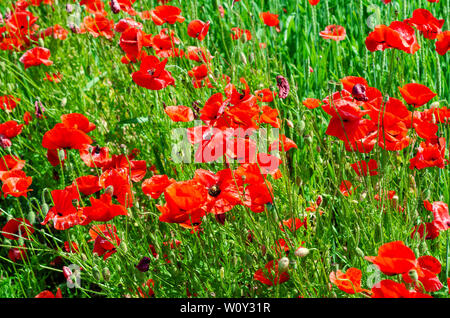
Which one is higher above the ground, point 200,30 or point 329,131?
point 200,30

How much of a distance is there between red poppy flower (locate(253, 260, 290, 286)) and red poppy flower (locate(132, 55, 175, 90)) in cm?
73

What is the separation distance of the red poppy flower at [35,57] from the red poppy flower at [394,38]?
151 centimetres

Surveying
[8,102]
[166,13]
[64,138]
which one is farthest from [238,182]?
[8,102]

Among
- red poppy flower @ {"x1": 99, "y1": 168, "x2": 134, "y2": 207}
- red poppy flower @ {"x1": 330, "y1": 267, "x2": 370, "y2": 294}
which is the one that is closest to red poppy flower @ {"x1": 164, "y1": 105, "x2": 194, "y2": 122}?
red poppy flower @ {"x1": 99, "y1": 168, "x2": 134, "y2": 207}

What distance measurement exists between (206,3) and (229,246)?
1.97 m

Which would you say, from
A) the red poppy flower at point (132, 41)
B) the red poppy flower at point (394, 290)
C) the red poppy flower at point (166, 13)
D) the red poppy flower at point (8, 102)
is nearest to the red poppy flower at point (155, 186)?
the red poppy flower at point (394, 290)

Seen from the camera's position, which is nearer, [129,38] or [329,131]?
[329,131]

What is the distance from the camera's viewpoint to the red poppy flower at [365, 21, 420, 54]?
1.49 meters

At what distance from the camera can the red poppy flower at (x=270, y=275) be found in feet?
4.18

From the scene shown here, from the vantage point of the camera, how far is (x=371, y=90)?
1.43 m

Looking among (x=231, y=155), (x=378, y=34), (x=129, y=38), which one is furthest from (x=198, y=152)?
(x=129, y=38)

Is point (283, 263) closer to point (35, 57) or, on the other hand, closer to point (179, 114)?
point (179, 114)
